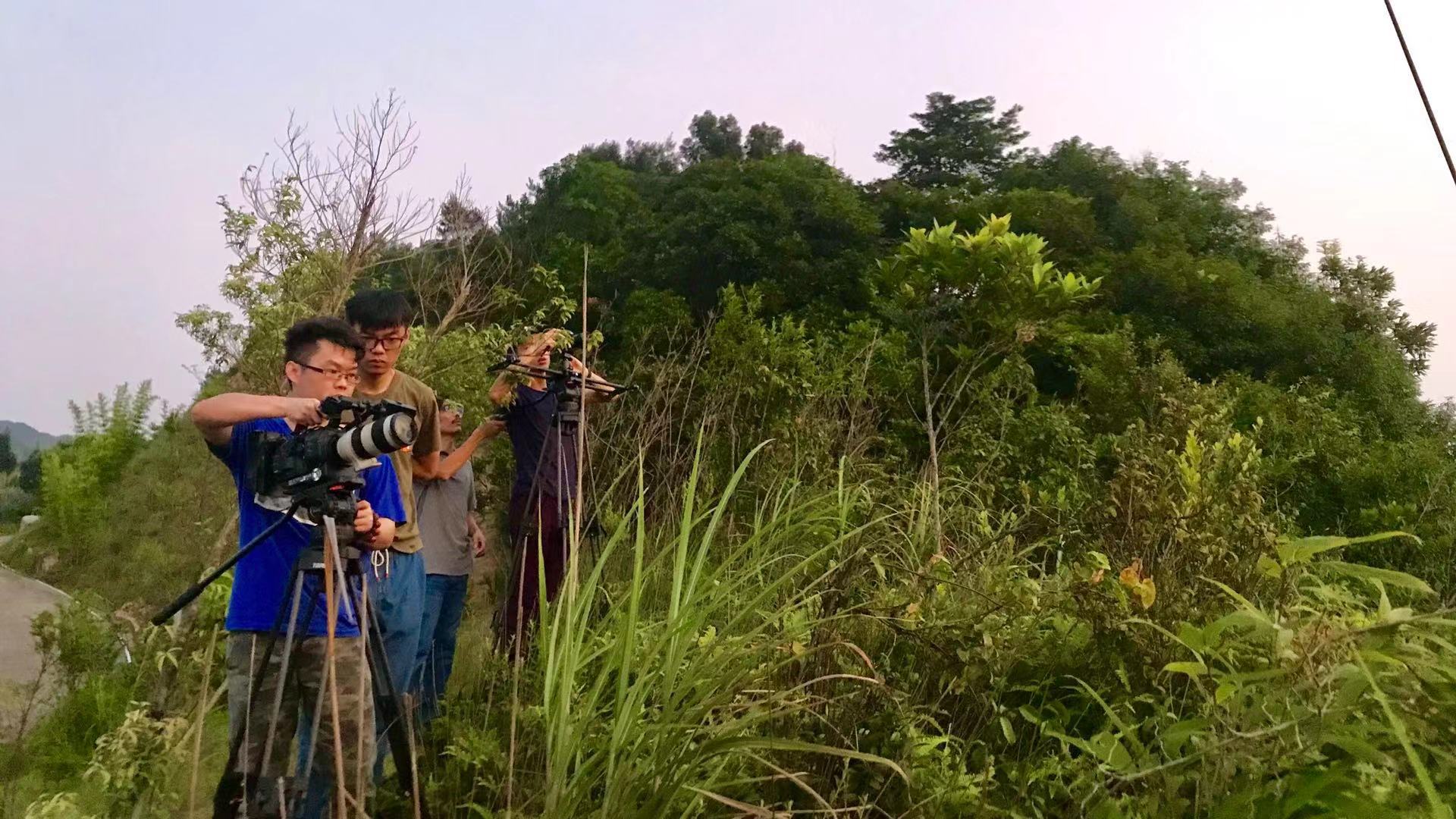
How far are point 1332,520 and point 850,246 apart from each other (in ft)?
29.0

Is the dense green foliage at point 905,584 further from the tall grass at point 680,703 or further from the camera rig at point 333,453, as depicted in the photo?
the camera rig at point 333,453

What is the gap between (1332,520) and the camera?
7.25 metres

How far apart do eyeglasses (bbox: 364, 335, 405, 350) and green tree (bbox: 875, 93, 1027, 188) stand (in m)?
19.7

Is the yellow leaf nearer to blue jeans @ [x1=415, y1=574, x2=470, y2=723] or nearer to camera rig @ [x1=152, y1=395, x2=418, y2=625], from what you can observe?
camera rig @ [x1=152, y1=395, x2=418, y2=625]

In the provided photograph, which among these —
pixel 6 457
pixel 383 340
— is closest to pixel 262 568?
pixel 383 340

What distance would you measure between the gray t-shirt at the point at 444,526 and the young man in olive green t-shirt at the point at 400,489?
506mm

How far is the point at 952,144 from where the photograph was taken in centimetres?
2184

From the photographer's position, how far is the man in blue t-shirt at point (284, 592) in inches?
73.4

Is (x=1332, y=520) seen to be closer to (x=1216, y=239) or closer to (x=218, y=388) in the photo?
(x=218, y=388)

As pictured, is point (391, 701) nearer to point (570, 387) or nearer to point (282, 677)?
point (282, 677)

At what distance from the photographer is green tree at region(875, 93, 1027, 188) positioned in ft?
71.4

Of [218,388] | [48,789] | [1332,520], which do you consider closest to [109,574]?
[218,388]

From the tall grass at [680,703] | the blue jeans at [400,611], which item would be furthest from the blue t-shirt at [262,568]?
the tall grass at [680,703]

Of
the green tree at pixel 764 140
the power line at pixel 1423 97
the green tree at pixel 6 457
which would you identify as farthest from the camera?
the green tree at pixel 764 140
